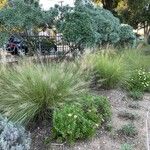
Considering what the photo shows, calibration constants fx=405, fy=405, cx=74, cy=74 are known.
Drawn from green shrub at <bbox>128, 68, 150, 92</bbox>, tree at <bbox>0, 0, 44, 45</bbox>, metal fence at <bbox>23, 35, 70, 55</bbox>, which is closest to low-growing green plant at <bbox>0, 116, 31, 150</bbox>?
green shrub at <bbox>128, 68, 150, 92</bbox>

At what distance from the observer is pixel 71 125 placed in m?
5.75

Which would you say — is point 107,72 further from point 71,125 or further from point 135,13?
point 135,13

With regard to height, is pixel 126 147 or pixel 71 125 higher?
pixel 71 125

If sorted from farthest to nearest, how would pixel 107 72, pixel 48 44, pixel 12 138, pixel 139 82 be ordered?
pixel 48 44
pixel 139 82
pixel 107 72
pixel 12 138

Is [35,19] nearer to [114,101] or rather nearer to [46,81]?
[114,101]

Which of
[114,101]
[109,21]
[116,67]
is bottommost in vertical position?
[114,101]

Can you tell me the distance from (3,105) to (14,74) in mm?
798

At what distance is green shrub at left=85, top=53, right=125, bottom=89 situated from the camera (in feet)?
29.8

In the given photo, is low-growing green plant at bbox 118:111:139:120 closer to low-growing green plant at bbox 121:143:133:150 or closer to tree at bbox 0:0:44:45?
low-growing green plant at bbox 121:143:133:150

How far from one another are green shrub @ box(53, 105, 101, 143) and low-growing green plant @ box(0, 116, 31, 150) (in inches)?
24.4

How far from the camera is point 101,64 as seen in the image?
30.3 ft

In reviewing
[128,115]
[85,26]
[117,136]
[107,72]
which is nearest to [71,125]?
[117,136]

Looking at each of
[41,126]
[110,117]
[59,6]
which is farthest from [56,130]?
[59,6]

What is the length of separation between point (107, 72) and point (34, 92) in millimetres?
3027
